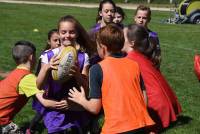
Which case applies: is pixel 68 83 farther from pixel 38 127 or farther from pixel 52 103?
pixel 38 127

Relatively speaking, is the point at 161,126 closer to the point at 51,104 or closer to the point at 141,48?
the point at 141,48

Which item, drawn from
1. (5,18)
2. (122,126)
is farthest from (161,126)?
(5,18)

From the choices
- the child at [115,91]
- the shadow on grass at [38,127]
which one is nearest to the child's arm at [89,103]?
the child at [115,91]

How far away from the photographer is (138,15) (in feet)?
27.6

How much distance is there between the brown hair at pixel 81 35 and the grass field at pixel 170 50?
6.38 ft

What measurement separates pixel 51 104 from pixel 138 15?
10.1ft

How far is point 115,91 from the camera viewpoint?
16.8 ft

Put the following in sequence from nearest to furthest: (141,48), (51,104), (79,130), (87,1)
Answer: (51,104), (79,130), (141,48), (87,1)

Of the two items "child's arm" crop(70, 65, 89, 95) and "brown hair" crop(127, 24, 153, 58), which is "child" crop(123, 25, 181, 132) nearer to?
"brown hair" crop(127, 24, 153, 58)

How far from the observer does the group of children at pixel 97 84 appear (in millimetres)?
5145

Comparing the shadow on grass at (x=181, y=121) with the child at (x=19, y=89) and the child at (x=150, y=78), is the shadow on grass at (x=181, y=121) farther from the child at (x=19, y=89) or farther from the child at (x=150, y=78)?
the child at (x=19, y=89)

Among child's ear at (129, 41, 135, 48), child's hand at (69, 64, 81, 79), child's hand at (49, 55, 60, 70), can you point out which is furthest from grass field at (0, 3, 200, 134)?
child's hand at (49, 55, 60, 70)

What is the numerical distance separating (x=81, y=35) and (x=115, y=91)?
1.32m

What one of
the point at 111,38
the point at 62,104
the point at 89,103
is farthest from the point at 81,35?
the point at 89,103
